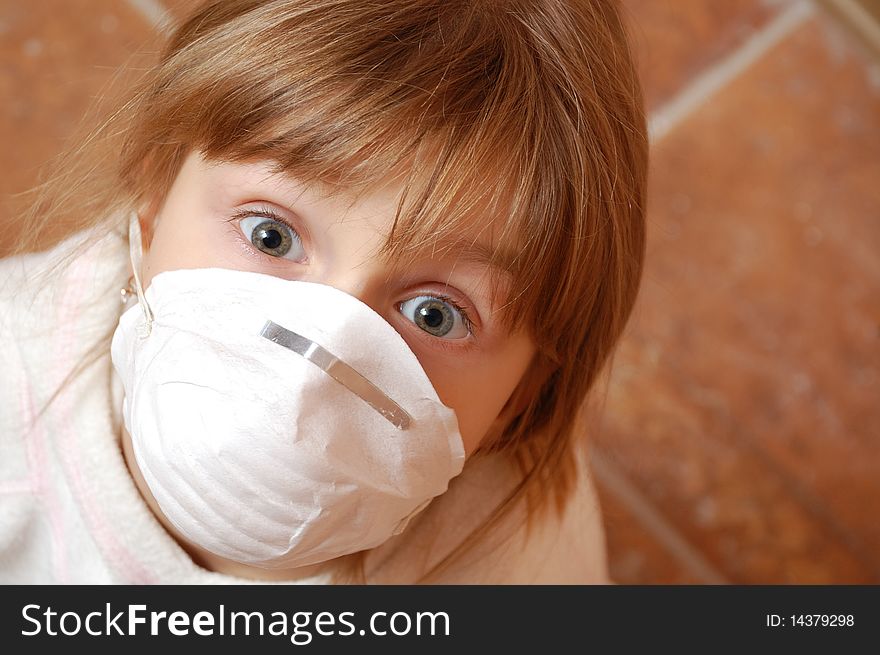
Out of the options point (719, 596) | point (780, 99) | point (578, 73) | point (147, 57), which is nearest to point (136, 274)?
point (147, 57)

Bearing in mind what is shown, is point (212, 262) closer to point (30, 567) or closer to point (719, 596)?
point (30, 567)

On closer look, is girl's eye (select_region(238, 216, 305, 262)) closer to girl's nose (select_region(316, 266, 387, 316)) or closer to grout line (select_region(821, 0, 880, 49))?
girl's nose (select_region(316, 266, 387, 316))

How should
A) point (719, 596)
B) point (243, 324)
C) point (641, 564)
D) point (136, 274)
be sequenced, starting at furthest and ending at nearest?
point (641, 564)
point (719, 596)
point (136, 274)
point (243, 324)

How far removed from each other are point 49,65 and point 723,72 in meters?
0.79

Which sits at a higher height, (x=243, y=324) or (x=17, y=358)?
(x=17, y=358)

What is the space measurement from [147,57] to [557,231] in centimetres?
36

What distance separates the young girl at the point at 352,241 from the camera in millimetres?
616

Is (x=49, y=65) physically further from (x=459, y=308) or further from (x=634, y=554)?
(x=634, y=554)

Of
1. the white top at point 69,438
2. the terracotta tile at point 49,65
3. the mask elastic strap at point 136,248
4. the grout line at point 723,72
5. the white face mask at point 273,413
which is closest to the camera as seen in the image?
the white face mask at point 273,413

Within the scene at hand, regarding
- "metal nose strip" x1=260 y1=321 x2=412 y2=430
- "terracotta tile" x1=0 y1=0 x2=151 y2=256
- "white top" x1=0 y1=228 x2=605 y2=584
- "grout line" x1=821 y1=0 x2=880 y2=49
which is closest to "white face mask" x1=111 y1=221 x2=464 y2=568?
"metal nose strip" x1=260 y1=321 x2=412 y2=430

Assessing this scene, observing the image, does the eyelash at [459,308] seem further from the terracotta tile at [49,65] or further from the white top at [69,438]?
the terracotta tile at [49,65]

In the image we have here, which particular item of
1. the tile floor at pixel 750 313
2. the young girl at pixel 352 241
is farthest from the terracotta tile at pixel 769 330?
the young girl at pixel 352 241

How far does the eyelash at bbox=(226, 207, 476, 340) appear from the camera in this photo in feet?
2.10

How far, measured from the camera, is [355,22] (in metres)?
0.64
